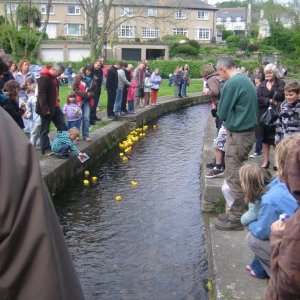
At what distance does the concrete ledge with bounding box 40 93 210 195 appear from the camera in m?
→ 7.61

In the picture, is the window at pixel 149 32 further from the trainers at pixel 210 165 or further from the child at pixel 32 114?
the trainers at pixel 210 165

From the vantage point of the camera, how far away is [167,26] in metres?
68.7

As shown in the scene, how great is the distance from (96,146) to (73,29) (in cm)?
6095

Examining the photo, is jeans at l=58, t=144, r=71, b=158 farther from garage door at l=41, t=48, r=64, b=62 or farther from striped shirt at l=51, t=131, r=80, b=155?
garage door at l=41, t=48, r=64, b=62

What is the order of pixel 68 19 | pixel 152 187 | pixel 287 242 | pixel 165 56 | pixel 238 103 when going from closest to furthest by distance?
1. pixel 287 242
2. pixel 238 103
3. pixel 152 187
4. pixel 165 56
5. pixel 68 19

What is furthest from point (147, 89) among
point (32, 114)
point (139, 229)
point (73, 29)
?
point (73, 29)

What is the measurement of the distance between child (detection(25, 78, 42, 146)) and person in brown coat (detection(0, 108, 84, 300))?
771cm

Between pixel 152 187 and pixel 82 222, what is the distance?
199 centimetres

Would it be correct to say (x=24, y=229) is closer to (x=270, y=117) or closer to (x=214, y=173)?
(x=214, y=173)

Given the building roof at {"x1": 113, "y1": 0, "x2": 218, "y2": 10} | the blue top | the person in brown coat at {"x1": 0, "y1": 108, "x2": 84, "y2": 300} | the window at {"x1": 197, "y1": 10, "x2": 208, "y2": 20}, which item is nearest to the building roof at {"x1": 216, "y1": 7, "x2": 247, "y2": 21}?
the building roof at {"x1": 113, "y1": 0, "x2": 218, "y2": 10}

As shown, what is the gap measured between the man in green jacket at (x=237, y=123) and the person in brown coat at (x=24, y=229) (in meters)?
4.32

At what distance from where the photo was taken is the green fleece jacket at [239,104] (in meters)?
5.53

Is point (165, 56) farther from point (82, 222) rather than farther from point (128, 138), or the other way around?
point (82, 222)

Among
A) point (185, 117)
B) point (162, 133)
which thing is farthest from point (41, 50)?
point (162, 133)
